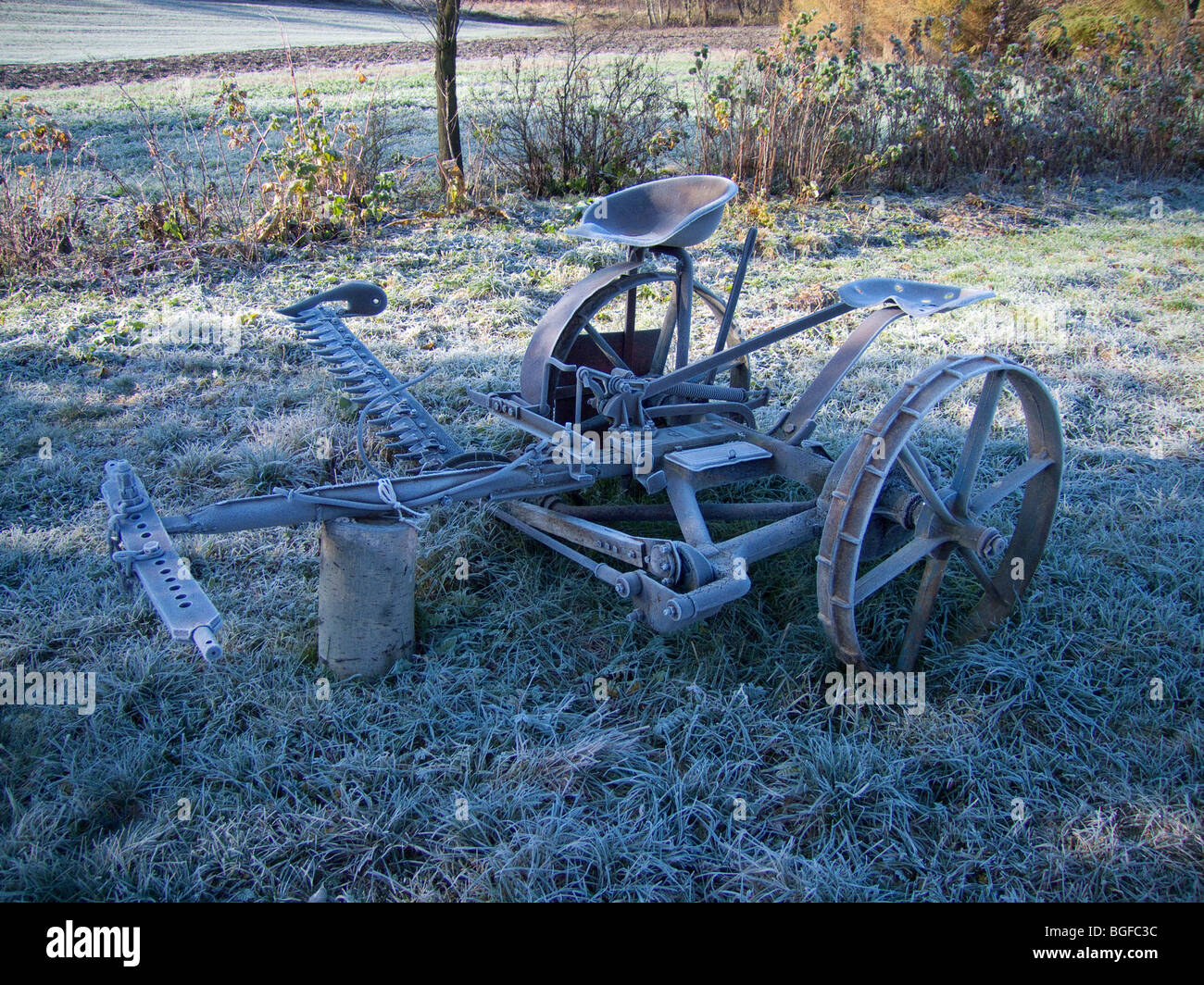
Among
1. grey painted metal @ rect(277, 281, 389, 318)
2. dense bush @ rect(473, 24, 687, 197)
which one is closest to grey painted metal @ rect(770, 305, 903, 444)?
grey painted metal @ rect(277, 281, 389, 318)

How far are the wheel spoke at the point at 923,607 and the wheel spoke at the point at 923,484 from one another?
0.48 ft

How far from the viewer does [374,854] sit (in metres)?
2.17

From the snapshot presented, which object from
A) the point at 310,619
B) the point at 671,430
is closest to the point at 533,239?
the point at 671,430

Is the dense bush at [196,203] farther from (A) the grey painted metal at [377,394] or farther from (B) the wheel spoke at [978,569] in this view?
(B) the wheel spoke at [978,569]

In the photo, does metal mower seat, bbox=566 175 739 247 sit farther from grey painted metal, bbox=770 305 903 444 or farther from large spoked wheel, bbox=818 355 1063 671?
large spoked wheel, bbox=818 355 1063 671

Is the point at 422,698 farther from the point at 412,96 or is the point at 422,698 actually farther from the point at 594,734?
the point at 412,96

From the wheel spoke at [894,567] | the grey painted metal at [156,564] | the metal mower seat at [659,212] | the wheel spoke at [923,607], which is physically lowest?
the wheel spoke at [923,607]

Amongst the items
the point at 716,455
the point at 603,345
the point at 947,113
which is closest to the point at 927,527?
the point at 716,455

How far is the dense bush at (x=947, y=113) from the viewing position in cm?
809

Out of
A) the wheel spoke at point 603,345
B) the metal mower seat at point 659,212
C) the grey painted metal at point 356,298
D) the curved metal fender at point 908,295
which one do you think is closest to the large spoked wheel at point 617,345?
the wheel spoke at point 603,345

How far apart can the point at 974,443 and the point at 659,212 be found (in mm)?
1522

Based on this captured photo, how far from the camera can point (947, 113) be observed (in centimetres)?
889

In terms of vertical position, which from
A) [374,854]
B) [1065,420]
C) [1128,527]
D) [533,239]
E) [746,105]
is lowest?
[374,854]

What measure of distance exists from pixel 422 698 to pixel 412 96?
1103 centimetres
